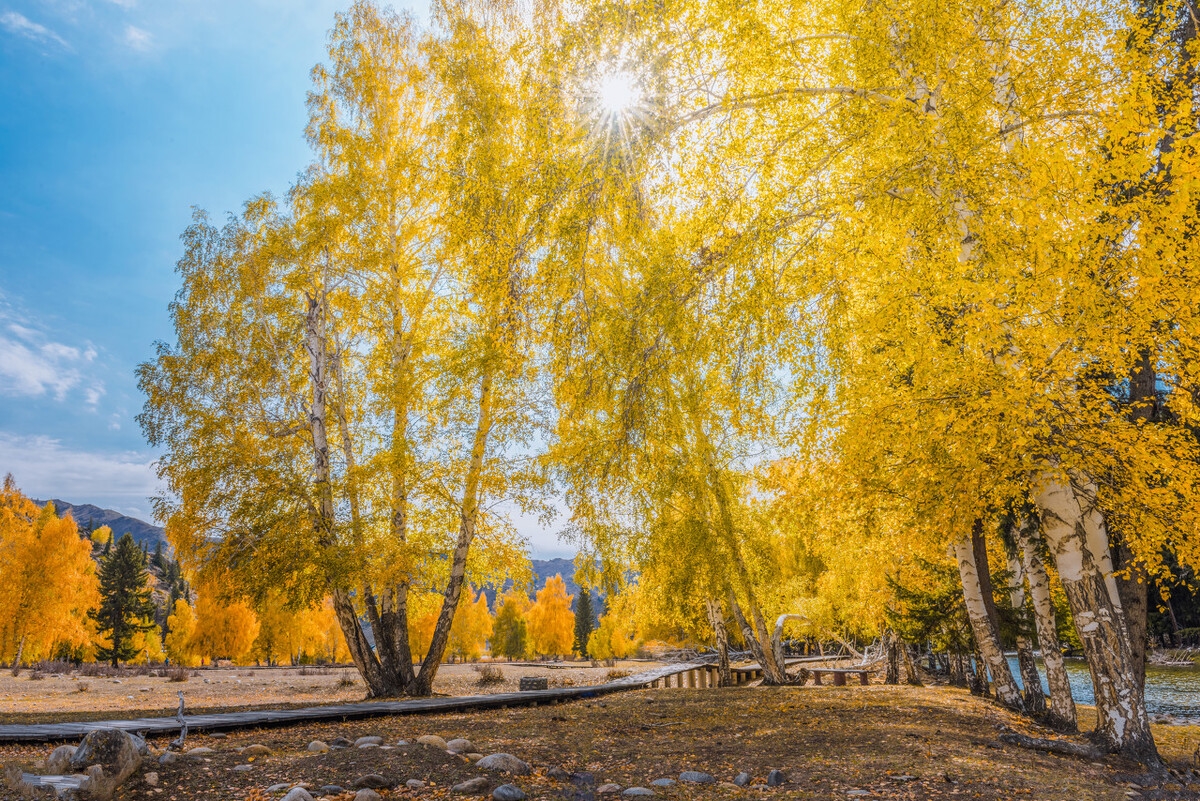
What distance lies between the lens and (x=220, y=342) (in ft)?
42.0

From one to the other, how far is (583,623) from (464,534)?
8163 cm

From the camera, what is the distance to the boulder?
12.3ft

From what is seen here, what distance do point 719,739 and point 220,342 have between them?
39.5 ft

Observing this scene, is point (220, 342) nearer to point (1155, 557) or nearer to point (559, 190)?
point (559, 190)

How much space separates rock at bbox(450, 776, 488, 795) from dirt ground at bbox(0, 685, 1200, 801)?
0.22 ft

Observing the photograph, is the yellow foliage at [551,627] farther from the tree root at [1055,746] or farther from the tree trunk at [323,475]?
the tree root at [1055,746]

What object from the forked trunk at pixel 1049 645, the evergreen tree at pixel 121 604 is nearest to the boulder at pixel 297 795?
the forked trunk at pixel 1049 645

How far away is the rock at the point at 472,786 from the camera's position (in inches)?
169

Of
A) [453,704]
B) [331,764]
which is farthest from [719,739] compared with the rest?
[453,704]

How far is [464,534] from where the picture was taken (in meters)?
12.7

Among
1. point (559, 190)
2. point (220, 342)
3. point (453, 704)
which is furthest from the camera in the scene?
point (220, 342)

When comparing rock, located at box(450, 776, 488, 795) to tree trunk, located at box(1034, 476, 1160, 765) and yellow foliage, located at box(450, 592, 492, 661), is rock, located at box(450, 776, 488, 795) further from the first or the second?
yellow foliage, located at box(450, 592, 492, 661)

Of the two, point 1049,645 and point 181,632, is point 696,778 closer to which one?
point 1049,645

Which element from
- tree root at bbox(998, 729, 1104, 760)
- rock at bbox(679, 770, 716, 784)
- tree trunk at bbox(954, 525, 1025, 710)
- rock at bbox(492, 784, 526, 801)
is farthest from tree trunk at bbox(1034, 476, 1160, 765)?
rock at bbox(492, 784, 526, 801)
